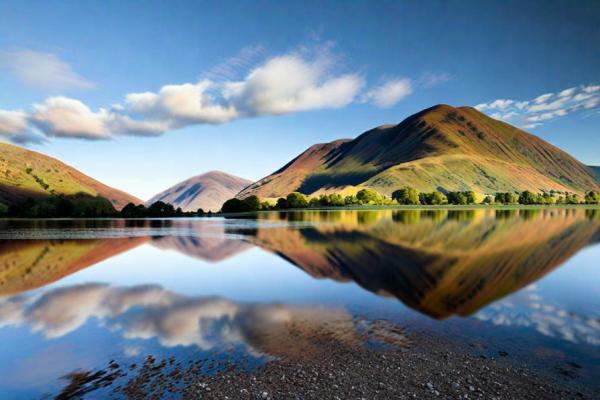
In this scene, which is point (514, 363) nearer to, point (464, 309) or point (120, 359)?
point (464, 309)

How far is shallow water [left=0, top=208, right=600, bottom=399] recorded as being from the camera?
17953 mm

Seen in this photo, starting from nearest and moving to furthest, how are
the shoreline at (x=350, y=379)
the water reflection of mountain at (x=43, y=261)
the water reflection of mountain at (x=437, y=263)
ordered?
the shoreline at (x=350, y=379) < the water reflection of mountain at (x=437, y=263) < the water reflection of mountain at (x=43, y=261)

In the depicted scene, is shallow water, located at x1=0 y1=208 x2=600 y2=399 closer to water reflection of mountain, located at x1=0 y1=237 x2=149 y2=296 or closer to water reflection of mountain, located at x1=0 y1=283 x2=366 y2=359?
water reflection of mountain, located at x1=0 y1=283 x2=366 y2=359

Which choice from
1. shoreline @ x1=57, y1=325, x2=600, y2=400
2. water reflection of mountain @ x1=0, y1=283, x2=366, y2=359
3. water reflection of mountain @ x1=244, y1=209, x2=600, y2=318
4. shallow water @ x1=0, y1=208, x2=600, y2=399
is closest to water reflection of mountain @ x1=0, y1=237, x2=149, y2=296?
shallow water @ x1=0, y1=208, x2=600, y2=399

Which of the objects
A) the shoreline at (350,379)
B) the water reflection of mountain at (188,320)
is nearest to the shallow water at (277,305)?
the water reflection of mountain at (188,320)

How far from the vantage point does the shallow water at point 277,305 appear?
18.0 meters

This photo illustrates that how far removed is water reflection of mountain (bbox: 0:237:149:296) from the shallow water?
315 millimetres

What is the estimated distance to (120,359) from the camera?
57.2 feet

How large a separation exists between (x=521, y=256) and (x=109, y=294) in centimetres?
4769

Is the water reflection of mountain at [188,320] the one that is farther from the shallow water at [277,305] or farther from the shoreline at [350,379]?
the shoreline at [350,379]

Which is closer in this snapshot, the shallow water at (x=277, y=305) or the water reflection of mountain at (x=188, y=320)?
the shallow water at (x=277, y=305)

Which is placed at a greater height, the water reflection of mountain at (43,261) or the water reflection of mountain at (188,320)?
the water reflection of mountain at (43,261)

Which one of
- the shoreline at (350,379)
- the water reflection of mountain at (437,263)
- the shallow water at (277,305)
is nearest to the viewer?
the shoreline at (350,379)

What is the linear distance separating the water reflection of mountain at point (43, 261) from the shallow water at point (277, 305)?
0.31m
